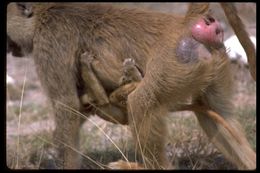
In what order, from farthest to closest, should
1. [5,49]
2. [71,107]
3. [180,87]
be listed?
1. [5,49]
2. [71,107]
3. [180,87]

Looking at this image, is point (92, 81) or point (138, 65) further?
point (92, 81)

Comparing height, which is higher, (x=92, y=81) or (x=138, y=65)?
(x=138, y=65)

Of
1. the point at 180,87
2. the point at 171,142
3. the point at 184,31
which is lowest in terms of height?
the point at 171,142

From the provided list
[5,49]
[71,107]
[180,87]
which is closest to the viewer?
[180,87]

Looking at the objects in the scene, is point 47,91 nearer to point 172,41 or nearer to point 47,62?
point 47,62

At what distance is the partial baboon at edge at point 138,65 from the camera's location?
492 centimetres

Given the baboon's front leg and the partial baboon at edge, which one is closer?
the partial baboon at edge

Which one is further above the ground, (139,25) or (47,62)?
(139,25)

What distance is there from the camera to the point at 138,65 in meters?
5.30

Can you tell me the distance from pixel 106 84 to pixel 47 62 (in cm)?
50

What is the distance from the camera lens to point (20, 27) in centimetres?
580

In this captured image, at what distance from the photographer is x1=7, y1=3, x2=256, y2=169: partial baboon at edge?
4922 millimetres

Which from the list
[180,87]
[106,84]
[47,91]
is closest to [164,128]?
[180,87]

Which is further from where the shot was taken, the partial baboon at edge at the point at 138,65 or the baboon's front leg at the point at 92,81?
the baboon's front leg at the point at 92,81
